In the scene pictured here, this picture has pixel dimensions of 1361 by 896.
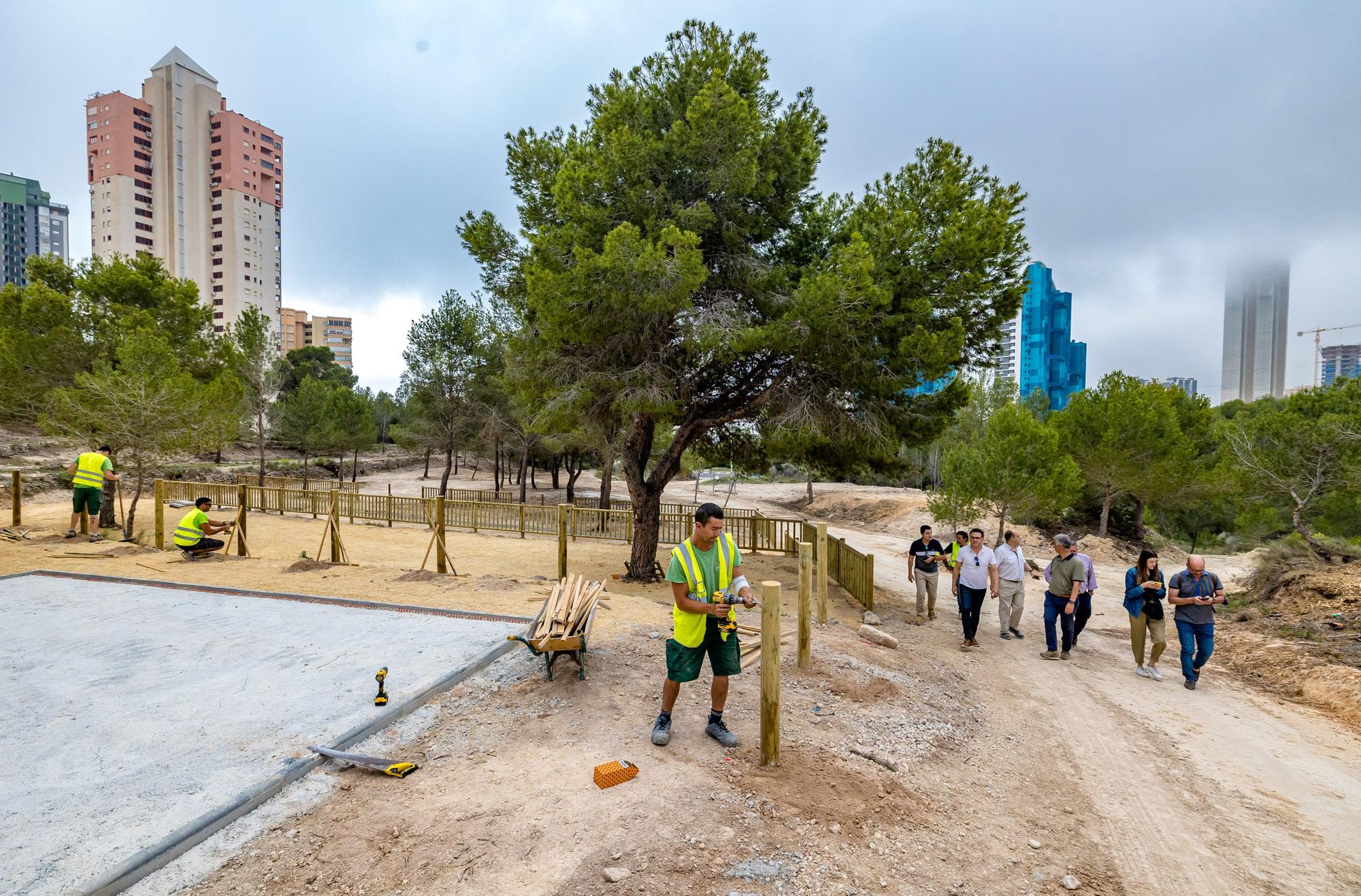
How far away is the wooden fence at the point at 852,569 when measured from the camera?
10.8 meters

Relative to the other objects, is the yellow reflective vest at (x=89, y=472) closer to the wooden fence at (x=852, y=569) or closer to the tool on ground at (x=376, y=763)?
the tool on ground at (x=376, y=763)

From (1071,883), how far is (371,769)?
170 inches

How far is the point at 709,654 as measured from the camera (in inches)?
173

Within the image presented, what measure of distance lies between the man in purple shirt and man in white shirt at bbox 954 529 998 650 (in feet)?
2.53

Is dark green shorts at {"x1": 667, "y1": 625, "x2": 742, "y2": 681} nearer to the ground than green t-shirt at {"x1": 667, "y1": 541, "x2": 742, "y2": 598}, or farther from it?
nearer to the ground

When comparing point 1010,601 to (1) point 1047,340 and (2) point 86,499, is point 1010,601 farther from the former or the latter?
(1) point 1047,340

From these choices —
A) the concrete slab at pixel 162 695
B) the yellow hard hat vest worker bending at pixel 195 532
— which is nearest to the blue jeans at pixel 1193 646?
the concrete slab at pixel 162 695

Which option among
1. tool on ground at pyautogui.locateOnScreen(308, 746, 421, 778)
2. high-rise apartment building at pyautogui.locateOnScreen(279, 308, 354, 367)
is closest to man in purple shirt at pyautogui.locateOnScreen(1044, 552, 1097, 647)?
tool on ground at pyautogui.locateOnScreen(308, 746, 421, 778)

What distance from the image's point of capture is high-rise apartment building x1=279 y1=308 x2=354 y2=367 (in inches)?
4006

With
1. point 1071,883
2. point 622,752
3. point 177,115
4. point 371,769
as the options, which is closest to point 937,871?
point 1071,883

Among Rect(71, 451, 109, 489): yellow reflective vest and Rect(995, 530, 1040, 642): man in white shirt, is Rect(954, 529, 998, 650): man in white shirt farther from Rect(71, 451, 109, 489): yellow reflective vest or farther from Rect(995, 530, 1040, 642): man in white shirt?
Rect(71, 451, 109, 489): yellow reflective vest

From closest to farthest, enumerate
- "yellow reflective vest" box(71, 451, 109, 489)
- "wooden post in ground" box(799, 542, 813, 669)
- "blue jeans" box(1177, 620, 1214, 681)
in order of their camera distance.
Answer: "wooden post in ground" box(799, 542, 813, 669)
"blue jeans" box(1177, 620, 1214, 681)
"yellow reflective vest" box(71, 451, 109, 489)

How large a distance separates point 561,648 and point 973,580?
20.3 ft

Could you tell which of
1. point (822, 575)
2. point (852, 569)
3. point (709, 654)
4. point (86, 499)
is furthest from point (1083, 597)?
point (86, 499)
